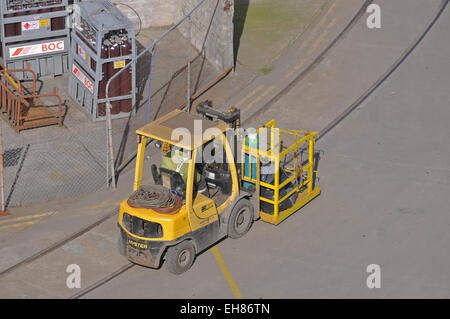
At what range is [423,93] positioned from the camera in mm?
22219

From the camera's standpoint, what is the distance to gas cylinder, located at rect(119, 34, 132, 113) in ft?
69.8

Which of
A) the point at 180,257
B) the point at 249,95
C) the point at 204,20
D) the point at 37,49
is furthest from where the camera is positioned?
the point at 204,20

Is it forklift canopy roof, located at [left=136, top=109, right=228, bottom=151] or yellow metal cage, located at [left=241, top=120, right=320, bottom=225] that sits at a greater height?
forklift canopy roof, located at [left=136, top=109, right=228, bottom=151]

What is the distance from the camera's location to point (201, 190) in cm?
1653

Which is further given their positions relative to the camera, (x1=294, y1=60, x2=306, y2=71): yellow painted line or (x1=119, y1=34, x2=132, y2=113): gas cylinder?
(x1=294, y1=60, x2=306, y2=71): yellow painted line

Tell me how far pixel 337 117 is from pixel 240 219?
529cm

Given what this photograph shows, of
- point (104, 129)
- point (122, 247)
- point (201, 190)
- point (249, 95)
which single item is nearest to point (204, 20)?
point (249, 95)

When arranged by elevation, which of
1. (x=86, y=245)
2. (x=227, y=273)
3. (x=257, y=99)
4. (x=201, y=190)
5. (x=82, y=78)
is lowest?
(x=86, y=245)

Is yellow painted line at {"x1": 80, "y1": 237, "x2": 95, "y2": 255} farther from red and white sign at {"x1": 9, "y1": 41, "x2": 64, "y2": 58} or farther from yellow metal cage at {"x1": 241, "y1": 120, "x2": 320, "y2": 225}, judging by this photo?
red and white sign at {"x1": 9, "y1": 41, "x2": 64, "y2": 58}

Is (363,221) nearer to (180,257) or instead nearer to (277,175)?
(277,175)

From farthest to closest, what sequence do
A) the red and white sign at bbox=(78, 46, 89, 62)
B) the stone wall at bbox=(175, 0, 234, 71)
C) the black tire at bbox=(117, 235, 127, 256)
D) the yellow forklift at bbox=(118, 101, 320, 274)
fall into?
the stone wall at bbox=(175, 0, 234, 71) < the red and white sign at bbox=(78, 46, 89, 62) < the black tire at bbox=(117, 235, 127, 256) < the yellow forklift at bbox=(118, 101, 320, 274)

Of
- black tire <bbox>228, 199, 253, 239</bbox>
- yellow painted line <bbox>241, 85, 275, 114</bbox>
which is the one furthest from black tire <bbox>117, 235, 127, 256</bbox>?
yellow painted line <bbox>241, 85, 275, 114</bbox>
